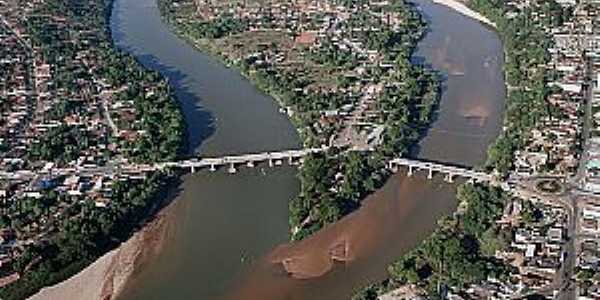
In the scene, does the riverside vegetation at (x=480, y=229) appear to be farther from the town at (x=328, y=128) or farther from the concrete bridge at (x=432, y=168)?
the concrete bridge at (x=432, y=168)

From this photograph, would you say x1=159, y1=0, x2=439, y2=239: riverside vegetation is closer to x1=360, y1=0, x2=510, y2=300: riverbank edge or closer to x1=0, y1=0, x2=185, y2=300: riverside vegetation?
x1=360, y1=0, x2=510, y2=300: riverbank edge

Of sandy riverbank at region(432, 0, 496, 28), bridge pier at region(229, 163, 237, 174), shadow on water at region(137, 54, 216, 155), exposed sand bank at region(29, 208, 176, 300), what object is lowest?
exposed sand bank at region(29, 208, 176, 300)

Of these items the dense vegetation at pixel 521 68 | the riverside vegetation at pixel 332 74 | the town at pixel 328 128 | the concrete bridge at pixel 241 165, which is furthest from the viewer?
the dense vegetation at pixel 521 68

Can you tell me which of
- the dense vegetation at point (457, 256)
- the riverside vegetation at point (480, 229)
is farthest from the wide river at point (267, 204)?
the dense vegetation at point (457, 256)

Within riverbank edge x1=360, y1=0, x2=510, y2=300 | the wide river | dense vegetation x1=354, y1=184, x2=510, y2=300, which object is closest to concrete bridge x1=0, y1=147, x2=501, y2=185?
the wide river

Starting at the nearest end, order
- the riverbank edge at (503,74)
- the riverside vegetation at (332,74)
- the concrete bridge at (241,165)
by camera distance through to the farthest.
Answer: the riverbank edge at (503,74) < the riverside vegetation at (332,74) < the concrete bridge at (241,165)
